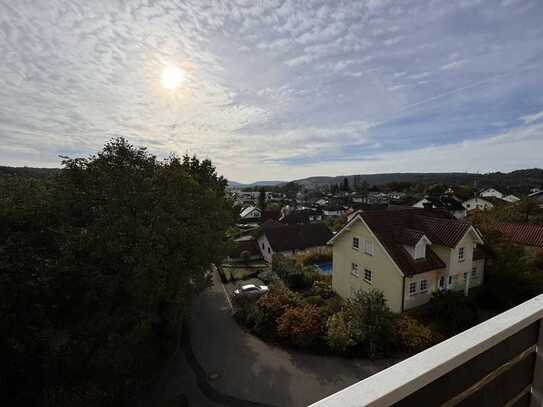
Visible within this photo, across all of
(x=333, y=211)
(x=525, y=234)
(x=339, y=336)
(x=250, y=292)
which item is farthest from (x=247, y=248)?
(x=333, y=211)

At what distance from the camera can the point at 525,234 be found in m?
21.0

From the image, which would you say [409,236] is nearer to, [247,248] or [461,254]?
[461,254]

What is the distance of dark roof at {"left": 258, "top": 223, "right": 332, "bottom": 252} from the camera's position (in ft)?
95.1

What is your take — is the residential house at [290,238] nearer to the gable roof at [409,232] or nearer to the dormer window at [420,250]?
the gable roof at [409,232]

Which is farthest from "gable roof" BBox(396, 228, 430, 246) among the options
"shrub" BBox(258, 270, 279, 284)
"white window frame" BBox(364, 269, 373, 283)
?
"shrub" BBox(258, 270, 279, 284)

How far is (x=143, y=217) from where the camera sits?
9203 mm

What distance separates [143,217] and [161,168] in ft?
7.91

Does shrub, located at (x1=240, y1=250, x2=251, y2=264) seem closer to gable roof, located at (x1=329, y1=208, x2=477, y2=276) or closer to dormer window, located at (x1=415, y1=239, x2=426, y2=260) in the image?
gable roof, located at (x1=329, y1=208, x2=477, y2=276)

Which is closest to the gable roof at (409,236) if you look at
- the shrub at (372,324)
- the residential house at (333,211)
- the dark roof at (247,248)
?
the shrub at (372,324)

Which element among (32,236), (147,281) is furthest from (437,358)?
(32,236)

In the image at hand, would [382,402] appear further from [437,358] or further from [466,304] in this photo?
[466,304]

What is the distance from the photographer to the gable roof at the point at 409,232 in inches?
542

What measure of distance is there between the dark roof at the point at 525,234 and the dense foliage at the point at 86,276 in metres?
23.2

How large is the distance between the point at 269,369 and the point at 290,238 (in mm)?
19295
